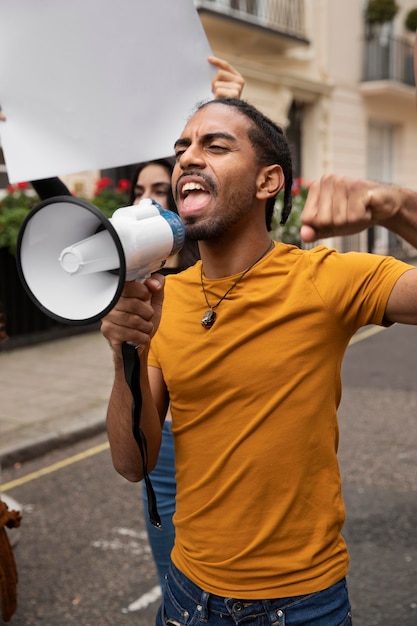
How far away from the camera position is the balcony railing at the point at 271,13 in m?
15.1

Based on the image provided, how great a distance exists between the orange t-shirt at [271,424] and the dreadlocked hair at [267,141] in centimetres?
26

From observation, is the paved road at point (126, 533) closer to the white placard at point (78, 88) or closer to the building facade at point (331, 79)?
the white placard at point (78, 88)

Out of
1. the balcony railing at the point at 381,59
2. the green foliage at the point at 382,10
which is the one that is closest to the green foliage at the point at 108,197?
the balcony railing at the point at 381,59

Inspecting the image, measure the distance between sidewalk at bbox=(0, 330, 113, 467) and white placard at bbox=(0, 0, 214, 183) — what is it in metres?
3.91

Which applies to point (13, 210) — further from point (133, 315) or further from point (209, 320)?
point (133, 315)

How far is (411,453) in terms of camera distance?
17.1 ft

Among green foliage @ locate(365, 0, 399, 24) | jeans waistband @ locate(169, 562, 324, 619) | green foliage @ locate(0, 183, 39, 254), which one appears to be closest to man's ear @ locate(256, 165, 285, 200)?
jeans waistband @ locate(169, 562, 324, 619)

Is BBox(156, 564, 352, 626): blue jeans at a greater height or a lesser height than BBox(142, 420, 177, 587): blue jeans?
greater

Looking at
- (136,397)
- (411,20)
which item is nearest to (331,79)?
(411,20)

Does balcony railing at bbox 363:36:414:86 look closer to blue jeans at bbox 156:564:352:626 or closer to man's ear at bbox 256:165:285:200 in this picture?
man's ear at bbox 256:165:285:200

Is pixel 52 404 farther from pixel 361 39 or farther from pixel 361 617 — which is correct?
pixel 361 39

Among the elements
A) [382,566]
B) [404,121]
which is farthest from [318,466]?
[404,121]

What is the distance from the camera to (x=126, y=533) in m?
4.13

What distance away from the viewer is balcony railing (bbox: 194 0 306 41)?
49.6ft
